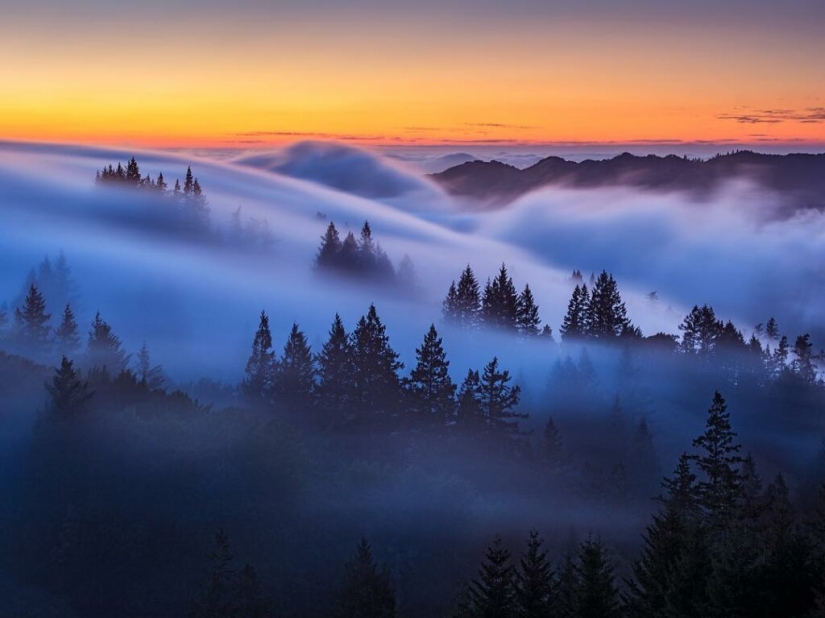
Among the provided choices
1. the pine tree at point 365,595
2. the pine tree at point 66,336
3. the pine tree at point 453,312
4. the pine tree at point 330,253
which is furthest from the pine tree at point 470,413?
the pine tree at point 330,253

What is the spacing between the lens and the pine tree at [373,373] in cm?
8150

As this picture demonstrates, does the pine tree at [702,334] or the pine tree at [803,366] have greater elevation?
the pine tree at [702,334]

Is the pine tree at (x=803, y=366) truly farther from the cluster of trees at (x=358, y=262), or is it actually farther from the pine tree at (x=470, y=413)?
the cluster of trees at (x=358, y=262)

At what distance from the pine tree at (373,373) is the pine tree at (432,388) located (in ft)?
8.53

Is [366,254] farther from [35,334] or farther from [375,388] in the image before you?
[375,388]

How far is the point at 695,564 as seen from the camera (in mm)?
28438

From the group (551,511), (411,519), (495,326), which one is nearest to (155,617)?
(411,519)

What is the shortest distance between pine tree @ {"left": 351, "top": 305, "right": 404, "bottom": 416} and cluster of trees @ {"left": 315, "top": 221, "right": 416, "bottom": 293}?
85737 mm

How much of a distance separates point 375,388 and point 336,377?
13.1 ft

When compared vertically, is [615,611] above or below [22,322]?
above

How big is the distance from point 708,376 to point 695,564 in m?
98.4

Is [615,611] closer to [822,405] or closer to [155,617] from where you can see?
[155,617]

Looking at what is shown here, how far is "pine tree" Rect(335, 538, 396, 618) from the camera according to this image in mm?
40094

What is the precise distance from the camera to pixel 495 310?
402 feet
